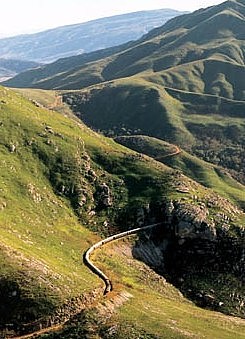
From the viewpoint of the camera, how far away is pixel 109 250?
11912 cm

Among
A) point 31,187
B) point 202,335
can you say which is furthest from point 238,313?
point 31,187

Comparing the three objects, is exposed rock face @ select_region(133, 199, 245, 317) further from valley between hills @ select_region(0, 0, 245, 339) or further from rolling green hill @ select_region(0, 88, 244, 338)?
rolling green hill @ select_region(0, 88, 244, 338)

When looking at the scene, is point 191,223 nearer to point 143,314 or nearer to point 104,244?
point 104,244

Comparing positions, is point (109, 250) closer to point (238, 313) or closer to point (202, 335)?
point (238, 313)

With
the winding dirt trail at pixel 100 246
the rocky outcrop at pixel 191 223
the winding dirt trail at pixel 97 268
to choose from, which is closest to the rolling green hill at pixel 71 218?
the rocky outcrop at pixel 191 223

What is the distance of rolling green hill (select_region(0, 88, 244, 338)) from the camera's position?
85.1 metres

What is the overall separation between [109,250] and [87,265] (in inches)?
510

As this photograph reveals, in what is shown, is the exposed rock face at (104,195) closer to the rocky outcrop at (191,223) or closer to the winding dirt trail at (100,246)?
the winding dirt trail at (100,246)

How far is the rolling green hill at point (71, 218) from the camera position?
8512 centimetres

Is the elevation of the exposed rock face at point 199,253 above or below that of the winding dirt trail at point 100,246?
below

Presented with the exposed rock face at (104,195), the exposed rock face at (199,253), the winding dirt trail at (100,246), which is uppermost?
the exposed rock face at (104,195)

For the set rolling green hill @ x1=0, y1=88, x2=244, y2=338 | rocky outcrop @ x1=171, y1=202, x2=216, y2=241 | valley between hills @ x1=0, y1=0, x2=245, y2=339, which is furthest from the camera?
rocky outcrop @ x1=171, y1=202, x2=216, y2=241

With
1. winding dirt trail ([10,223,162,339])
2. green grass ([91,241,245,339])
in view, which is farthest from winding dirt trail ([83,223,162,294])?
green grass ([91,241,245,339])

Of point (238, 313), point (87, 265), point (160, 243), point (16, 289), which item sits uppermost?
point (16, 289)
